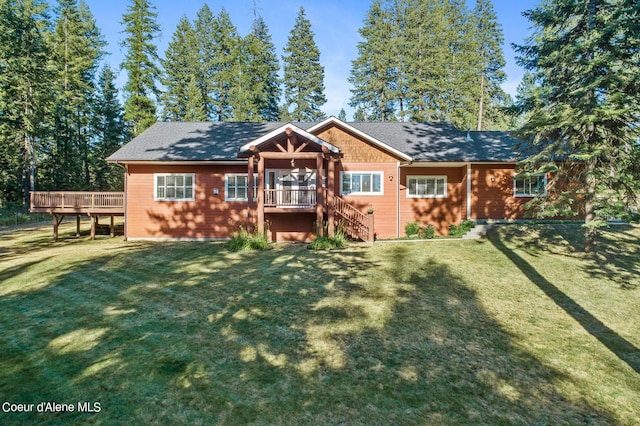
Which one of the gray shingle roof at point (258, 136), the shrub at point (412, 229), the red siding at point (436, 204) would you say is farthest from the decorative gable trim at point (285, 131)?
the shrub at point (412, 229)

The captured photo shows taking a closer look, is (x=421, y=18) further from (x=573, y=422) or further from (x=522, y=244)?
(x=573, y=422)

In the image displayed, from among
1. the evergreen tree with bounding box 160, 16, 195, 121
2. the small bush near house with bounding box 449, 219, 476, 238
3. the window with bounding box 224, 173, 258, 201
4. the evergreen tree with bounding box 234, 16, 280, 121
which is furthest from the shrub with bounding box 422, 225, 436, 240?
the evergreen tree with bounding box 160, 16, 195, 121

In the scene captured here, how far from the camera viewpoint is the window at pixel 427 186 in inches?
623

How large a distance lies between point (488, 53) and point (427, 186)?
26001 millimetres

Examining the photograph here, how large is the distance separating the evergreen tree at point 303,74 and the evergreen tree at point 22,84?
22.8 metres

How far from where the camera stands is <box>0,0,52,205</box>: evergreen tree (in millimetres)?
25172

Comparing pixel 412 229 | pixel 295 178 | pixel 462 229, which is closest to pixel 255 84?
pixel 295 178

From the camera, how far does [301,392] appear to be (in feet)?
13.4

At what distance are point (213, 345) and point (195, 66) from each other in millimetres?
39354

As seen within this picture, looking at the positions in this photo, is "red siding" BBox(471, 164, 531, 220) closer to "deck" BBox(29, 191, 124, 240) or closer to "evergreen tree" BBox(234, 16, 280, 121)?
"deck" BBox(29, 191, 124, 240)

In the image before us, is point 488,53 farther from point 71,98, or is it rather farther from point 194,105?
point 71,98

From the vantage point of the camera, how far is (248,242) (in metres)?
12.2

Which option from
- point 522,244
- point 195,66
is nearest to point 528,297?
point 522,244

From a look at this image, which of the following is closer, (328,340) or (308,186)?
(328,340)
